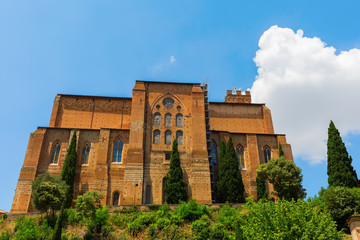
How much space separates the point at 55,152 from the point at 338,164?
1149 inches

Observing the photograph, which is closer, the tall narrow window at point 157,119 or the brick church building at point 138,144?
the brick church building at point 138,144

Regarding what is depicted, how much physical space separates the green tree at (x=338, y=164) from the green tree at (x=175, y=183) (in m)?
13.6

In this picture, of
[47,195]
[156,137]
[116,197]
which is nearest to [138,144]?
[156,137]

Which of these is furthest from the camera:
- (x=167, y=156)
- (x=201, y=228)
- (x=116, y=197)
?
(x=167, y=156)

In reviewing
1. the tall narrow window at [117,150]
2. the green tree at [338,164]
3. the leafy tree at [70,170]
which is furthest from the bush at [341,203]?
the leafy tree at [70,170]

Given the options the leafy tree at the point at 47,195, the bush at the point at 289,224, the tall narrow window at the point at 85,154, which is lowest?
the bush at the point at 289,224

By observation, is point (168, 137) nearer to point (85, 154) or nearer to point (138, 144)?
point (138, 144)

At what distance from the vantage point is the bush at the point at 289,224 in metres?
16.4

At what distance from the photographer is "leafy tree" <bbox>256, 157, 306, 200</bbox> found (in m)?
30.7

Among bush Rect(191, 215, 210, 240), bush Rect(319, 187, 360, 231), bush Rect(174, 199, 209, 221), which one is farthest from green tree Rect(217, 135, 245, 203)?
bush Rect(319, 187, 360, 231)

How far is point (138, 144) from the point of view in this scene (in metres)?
34.7

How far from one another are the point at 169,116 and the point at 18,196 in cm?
1765

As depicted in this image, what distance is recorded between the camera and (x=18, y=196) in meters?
33.0

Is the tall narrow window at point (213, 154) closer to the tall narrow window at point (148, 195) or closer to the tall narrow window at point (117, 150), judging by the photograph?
the tall narrow window at point (148, 195)
